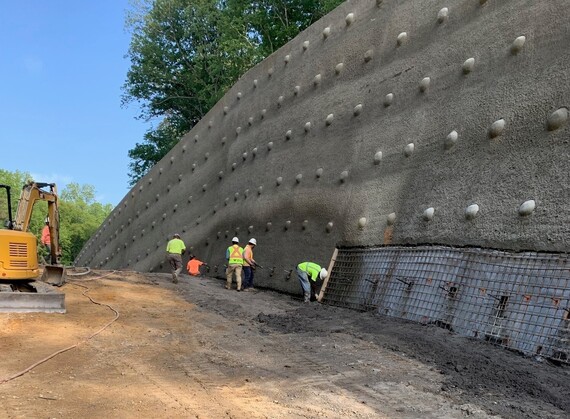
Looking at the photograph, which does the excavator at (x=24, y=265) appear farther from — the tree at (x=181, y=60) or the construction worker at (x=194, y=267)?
the tree at (x=181, y=60)

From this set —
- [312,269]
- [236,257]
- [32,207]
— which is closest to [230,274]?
[236,257]

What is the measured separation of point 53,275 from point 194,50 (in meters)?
18.5

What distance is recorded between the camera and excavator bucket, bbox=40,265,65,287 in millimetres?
9852

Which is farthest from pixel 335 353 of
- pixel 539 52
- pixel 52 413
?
pixel 539 52

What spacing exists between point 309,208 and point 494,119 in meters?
4.50

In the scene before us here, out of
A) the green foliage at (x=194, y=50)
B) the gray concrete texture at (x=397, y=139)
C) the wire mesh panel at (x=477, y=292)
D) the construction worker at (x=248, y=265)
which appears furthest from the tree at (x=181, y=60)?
the wire mesh panel at (x=477, y=292)

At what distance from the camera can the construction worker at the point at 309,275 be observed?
938 cm

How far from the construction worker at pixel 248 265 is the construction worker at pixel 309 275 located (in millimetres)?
2178

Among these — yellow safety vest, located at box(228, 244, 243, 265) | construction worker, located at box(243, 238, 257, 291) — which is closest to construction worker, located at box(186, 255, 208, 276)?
construction worker, located at box(243, 238, 257, 291)

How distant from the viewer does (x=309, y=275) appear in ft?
31.2

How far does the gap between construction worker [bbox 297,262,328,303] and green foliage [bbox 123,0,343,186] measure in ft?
43.2

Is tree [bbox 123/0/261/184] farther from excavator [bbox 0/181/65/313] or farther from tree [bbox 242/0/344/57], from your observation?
excavator [bbox 0/181/65/313]

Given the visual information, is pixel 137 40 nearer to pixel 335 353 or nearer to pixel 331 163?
pixel 331 163

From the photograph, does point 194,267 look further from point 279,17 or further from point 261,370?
point 279,17
